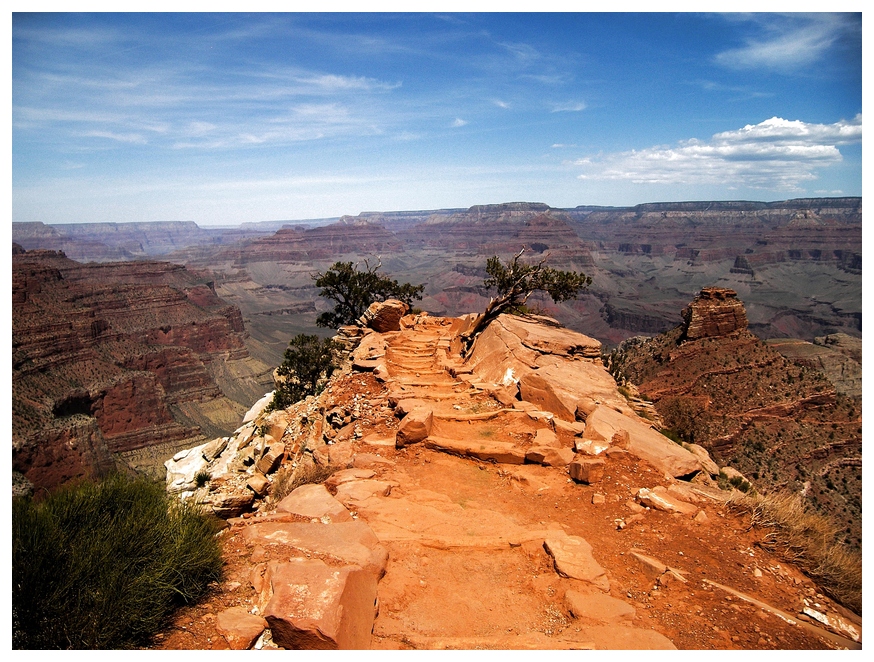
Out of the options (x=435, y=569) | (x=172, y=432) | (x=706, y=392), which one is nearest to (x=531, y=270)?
(x=435, y=569)

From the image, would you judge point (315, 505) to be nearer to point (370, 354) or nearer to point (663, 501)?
point (663, 501)

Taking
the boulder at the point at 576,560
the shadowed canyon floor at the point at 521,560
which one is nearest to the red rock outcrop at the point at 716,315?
the shadowed canyon floor at the point at 521,560

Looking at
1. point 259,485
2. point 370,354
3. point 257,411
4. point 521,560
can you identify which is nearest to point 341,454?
point 259,485

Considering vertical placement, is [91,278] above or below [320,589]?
above

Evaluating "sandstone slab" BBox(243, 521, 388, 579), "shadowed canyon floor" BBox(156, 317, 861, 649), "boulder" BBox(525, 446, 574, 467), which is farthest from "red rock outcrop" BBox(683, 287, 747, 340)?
"sandstone slab" BBox(243, 521, 388, 579)

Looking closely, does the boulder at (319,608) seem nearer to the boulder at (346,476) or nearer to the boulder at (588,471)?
the boulder at (346,476)

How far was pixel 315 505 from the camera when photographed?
311 inches

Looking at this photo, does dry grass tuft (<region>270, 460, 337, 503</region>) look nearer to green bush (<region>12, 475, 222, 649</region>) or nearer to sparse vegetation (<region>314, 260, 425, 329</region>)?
green bush (<region>12, 475, 222, 649</region>)

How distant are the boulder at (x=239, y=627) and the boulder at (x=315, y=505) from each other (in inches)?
90.9

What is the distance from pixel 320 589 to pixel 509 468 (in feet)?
19.8

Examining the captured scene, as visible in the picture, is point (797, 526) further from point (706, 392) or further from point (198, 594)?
point (706, 392)

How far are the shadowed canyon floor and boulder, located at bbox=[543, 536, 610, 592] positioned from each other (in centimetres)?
2

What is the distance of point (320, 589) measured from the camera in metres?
5.12

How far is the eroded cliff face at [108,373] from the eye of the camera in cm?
5534
